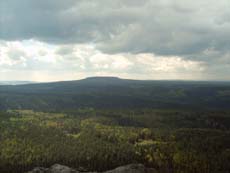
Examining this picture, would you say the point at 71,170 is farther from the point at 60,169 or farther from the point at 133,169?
the point at 133,169

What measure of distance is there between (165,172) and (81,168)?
5422 cm

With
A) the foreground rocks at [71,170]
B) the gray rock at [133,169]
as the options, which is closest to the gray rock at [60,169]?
the foreground rocks at [71,170]

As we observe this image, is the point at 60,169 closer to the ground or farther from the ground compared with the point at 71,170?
farther from the ground

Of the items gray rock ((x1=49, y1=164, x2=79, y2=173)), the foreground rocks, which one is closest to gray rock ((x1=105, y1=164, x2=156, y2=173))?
the foreground rocks

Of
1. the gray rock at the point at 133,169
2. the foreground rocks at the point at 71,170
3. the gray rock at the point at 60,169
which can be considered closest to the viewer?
the gray rock at the point at 60,169

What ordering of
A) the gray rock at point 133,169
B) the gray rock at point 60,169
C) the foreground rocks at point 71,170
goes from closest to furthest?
1. the gray rock at point 60,169
2. the foreground rocks at point 71,170
3. the gray rock at point 133,169

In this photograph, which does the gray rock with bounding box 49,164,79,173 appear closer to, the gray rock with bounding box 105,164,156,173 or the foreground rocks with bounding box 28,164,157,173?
the foreground rocks with bounding box 28,164,157,173

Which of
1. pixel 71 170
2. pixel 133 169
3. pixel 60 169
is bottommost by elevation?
pixel 133 169

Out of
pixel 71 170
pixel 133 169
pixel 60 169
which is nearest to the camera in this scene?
pixel 60 169

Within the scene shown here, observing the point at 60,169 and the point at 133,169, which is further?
the point at 133,169

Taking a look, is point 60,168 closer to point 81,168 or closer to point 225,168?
point 81,168

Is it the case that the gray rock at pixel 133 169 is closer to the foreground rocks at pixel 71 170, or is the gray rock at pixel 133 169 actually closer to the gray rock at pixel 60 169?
the foreground rocks at pixel 71 170

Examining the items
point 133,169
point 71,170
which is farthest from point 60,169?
point 133,169

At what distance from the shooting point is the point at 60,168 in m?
174
